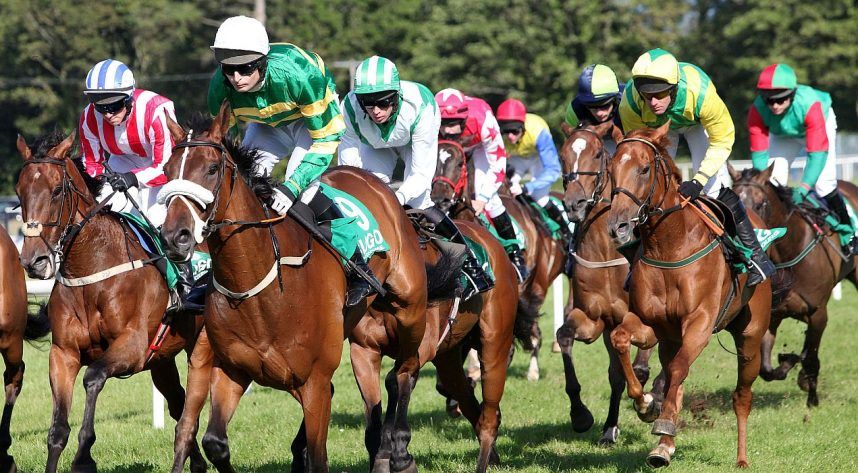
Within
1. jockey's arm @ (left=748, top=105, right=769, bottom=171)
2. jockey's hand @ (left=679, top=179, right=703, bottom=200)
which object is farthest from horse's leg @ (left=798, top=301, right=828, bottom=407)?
jockey's hand @ (left=679, top=179, right=703, bottom=200)

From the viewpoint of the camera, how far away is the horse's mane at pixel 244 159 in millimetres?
5062

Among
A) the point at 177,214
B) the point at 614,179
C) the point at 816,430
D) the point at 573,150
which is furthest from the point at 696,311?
the point at 177,214

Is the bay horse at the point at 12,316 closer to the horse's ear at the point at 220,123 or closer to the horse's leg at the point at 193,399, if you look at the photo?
the horse's leg at the point at 193,399

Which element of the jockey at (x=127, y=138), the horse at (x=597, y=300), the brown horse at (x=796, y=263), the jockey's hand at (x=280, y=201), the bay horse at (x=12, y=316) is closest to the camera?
the jockey's hand at (x=280, y=201)

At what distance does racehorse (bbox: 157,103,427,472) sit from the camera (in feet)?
15.7

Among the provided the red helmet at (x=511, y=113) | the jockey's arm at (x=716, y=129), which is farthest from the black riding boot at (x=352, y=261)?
the red helmet at (x=511, y=113)

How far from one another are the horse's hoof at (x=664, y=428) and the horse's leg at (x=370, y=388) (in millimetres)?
1524

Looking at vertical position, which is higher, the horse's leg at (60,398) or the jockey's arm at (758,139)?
the jockey's arm at (758,139)

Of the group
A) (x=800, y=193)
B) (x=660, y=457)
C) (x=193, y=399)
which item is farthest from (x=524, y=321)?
(x=800, y=193)

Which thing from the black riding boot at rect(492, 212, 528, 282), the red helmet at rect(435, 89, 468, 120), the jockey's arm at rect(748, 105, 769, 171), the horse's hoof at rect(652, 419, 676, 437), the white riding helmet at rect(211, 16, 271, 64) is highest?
the white riding helmet at rect(211, 16, 271, 64)

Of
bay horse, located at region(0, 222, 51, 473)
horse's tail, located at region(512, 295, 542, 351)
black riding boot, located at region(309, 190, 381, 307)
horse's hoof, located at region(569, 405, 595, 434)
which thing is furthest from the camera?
horse's hoof, located at region(569, 405, 595, 434)

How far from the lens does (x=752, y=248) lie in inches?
275

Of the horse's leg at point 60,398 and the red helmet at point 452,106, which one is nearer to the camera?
the horse's leg at point 60,398

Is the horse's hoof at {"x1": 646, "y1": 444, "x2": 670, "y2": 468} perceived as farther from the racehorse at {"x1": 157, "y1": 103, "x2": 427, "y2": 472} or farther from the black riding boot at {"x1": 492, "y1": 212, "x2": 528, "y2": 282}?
the black riding boot at {"x1": 492, "y1": 212, "x2": 528, "y2": 282}
